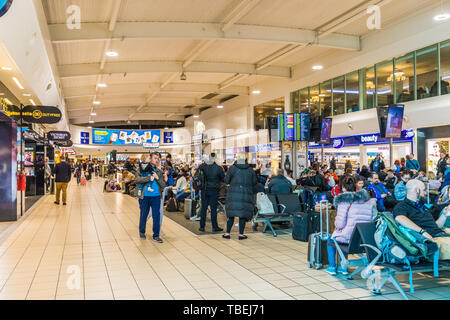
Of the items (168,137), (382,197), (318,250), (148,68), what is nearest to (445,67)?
(382,197)

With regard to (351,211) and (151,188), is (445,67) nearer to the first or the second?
(351,211)

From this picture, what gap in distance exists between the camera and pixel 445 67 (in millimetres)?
12375

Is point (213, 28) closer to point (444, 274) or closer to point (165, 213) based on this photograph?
point (165, 213)

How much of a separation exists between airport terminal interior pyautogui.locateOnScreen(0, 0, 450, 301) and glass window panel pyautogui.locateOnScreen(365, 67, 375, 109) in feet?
0.23

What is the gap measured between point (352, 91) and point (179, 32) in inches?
326

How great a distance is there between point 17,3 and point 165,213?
22.7ft

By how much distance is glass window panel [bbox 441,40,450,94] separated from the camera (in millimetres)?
12312

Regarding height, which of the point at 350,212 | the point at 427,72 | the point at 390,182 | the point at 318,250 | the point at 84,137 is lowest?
the point at 318,250

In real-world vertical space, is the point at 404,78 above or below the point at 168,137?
above

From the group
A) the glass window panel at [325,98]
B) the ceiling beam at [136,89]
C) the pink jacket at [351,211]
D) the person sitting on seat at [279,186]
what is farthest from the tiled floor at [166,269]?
the ceiling beam at [136,89]

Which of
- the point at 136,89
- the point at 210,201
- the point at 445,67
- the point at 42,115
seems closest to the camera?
the point at 210,201

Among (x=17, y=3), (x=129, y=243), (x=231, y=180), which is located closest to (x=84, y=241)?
(x=129, y=243)

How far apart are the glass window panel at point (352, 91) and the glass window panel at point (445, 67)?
393cm

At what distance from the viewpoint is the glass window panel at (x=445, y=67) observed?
40.4 feet
